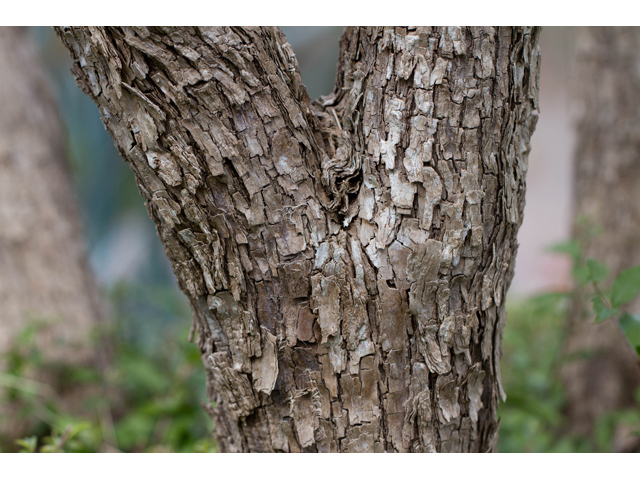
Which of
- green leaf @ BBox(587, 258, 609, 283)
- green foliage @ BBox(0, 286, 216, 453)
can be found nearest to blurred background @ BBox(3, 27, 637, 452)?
green foliage @ BBox(0, 286, 216, 453)

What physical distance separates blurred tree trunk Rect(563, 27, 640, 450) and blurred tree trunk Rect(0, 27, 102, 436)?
1.85 m

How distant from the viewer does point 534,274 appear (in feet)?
11.3

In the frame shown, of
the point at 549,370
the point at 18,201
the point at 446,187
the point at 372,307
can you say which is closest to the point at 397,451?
the point at 372,307

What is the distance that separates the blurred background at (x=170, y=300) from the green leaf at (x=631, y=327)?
0.40m

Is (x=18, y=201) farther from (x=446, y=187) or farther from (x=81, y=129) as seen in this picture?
(x=446, y=187)

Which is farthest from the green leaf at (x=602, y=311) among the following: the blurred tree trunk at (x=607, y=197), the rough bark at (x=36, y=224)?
the rough bark at (x=36, y=224)

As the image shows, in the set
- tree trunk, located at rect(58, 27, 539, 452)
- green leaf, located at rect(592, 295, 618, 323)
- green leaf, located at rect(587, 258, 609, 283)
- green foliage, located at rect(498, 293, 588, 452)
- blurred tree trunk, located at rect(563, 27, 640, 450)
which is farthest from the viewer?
blurred tree trunk, located at rect(563, 27, 640, 450)

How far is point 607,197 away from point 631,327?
98 centimetres

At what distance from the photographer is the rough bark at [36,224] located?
1525 mm

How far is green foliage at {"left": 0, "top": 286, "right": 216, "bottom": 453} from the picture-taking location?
4.38ft

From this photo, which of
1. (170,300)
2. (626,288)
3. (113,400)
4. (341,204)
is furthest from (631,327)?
(170,300)

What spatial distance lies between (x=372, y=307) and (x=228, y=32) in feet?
1.39

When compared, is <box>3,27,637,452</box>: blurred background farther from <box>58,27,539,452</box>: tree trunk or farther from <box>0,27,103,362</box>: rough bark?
<box>58,27,539,452</box>: tree trunk

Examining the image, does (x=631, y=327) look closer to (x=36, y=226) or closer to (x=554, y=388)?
(x=554, y=388)
